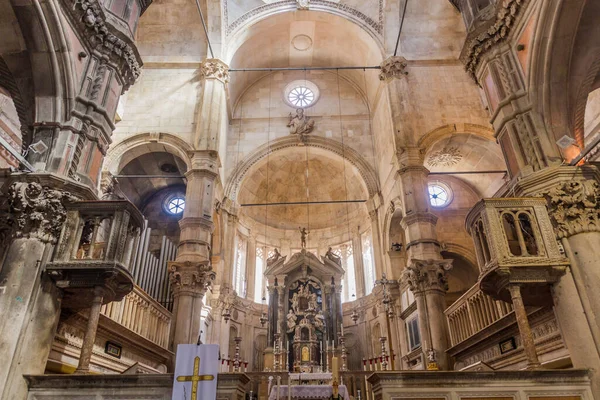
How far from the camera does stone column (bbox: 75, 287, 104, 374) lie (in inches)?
259

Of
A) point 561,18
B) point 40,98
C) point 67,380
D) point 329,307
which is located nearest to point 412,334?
point 329,307

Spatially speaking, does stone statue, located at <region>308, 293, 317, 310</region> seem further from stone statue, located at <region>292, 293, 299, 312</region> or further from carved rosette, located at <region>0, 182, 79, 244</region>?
carved rosette, located at <region>0, 182, 79, 244</region>

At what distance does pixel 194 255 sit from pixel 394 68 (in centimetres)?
1051

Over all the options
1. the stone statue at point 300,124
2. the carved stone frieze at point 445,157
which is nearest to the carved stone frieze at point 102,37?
the carved stone frieze at point 445,157

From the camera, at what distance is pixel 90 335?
6852 millimetres

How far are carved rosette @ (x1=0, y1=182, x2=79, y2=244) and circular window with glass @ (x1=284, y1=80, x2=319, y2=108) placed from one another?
16.8 meters

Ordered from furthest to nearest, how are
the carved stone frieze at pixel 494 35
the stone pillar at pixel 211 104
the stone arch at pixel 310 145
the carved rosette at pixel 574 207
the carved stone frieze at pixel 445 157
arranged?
the stone arch at pixel 310 145
the carved stone frieze at pixel 445 157
the stone pillar at pixel 211 104
the carved stone frieze at pixel 494 35
the carved rosette at pixel 574 207

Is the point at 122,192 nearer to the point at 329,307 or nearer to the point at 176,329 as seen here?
the point at 176,329

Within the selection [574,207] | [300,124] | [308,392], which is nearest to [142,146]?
[300,124]

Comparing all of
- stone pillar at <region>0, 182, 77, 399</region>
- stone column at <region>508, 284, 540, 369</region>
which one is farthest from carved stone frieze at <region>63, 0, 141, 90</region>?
stone column at <region>508, 284, 540, 369</region>

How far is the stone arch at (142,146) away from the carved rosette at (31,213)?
868 cm

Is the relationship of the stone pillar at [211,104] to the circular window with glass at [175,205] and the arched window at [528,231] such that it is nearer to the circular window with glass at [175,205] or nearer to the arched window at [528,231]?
the circular window with glass at [175,205]

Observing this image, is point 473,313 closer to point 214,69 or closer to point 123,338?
point 123,338

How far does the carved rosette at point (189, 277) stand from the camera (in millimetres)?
13680
